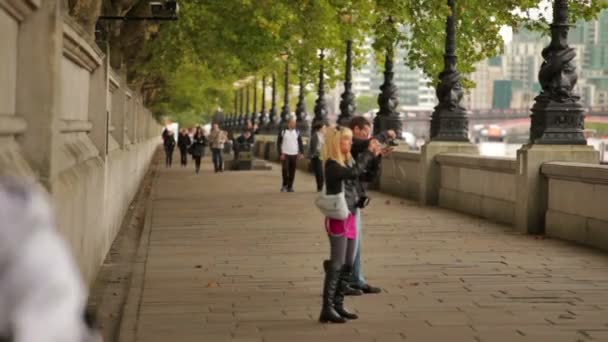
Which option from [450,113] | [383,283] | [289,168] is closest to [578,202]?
[383,283]

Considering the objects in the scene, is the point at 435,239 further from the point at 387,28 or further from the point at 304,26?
the point at 304,26

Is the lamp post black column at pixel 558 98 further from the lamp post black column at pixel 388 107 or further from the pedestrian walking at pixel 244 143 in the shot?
the pedestrian walking at pixel 244 143

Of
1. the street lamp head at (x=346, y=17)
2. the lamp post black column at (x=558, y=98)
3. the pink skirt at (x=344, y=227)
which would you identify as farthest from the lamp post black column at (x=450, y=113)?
the pink skirt at (x=344, y=227)

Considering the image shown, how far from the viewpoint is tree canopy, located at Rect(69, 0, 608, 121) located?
2400 centimetres

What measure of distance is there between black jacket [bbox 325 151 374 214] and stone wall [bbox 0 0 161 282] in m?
1.92

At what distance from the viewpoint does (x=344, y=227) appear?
27.6 ft

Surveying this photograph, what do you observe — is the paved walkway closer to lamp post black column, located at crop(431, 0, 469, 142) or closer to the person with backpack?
lamp post black column, located at crop(431, 0, 469, 142)

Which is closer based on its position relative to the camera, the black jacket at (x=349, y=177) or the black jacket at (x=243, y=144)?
the black jacket at (x=349, y=177)

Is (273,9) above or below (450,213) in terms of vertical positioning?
above

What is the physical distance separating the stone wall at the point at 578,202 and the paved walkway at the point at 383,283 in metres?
0.32

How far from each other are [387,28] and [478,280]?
47.3ft

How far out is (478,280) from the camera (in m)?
10.6

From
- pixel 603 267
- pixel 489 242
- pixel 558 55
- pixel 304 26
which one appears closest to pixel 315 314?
pixel 603 267

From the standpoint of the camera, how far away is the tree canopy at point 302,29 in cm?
2400
